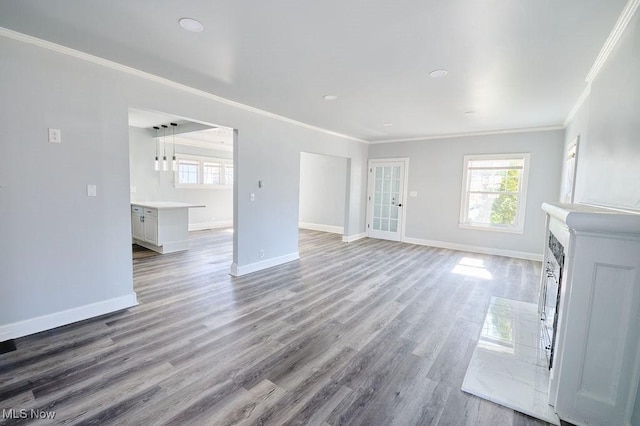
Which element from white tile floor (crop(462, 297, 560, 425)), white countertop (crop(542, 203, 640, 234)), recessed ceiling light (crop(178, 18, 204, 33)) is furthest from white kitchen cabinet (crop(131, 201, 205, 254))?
white countertop (crop(542, 203, 640, 234))

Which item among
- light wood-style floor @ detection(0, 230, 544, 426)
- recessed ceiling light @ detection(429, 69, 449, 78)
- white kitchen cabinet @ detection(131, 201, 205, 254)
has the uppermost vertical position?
recessed ceiling light @ detection(429, 69, 449, 78)

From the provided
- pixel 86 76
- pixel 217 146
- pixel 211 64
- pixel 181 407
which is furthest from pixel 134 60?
pixel 217 146

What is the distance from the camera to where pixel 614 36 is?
2.16 meters

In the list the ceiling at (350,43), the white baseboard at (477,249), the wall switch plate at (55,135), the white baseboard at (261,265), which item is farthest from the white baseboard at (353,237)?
the wall switch plate at (55,135)

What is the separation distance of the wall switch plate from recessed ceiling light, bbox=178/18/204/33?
1600mm

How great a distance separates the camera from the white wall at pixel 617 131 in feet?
5.66

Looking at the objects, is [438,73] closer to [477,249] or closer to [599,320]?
[599,320]

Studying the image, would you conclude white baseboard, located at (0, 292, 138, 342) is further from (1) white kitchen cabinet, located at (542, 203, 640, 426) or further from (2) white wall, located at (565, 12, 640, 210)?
(2) white wall, located at (565, 12, 640, 210)

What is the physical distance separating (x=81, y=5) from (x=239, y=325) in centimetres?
282

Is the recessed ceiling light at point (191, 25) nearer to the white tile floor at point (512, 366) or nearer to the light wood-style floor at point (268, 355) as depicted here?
the light wood-style floor at point (268, 355)

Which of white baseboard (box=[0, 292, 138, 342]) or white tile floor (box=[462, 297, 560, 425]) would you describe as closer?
white tile floor (box=[462, 297, 560, 425])

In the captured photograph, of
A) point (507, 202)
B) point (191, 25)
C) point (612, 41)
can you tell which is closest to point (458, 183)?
point (507, 202)

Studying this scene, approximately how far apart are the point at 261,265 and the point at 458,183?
4.69 metres

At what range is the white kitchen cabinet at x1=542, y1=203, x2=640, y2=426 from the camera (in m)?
1.56
